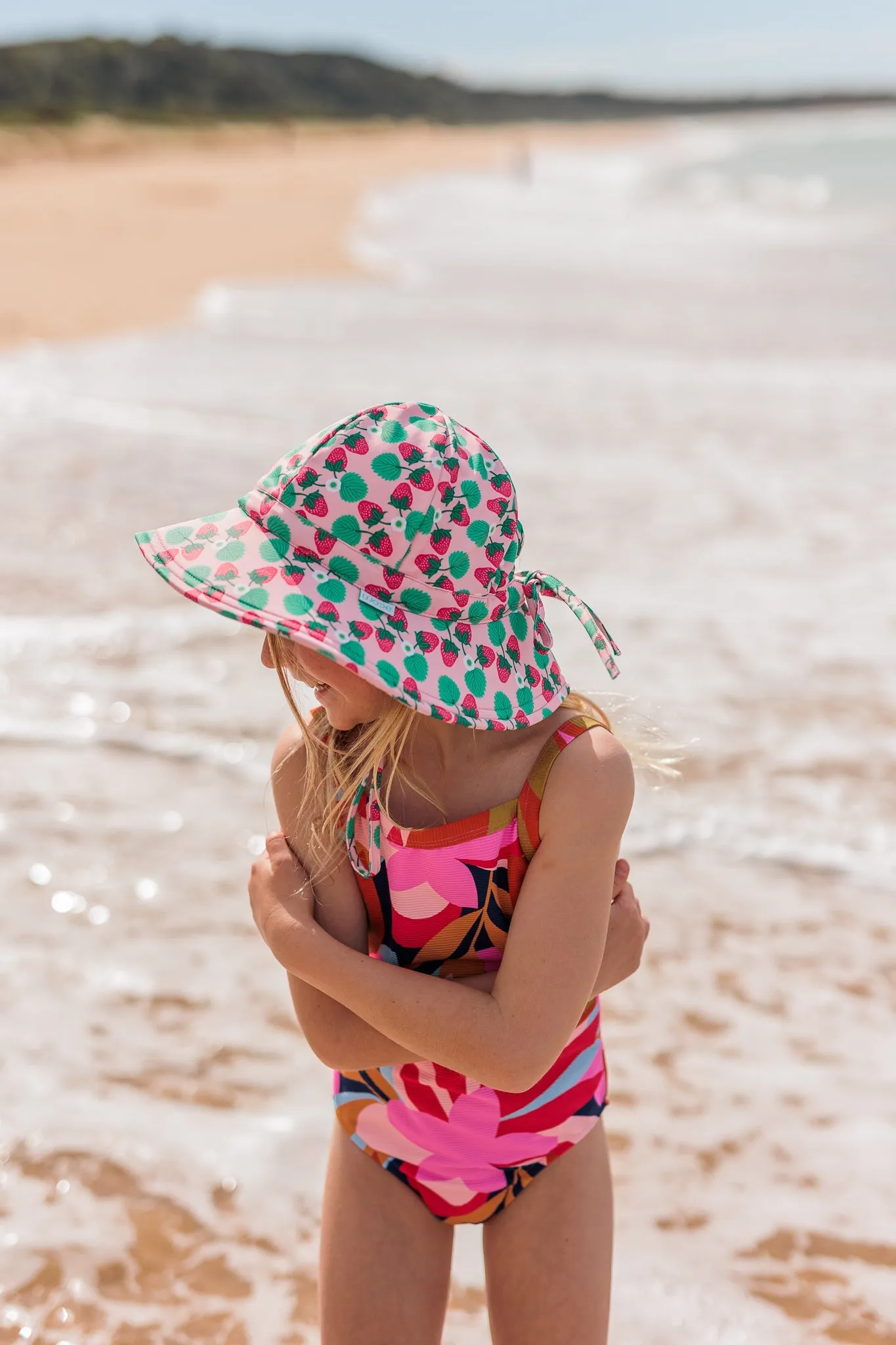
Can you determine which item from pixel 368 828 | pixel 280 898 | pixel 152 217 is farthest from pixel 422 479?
pixel 152 217

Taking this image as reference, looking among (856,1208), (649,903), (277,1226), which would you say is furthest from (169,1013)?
(856,1208)

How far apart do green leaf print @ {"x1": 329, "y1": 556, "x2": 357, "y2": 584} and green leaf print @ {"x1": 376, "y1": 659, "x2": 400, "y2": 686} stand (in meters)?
0.13

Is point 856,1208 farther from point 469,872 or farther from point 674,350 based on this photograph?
point 674,350

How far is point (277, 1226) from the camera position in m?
2.54

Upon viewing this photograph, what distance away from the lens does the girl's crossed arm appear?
169 centimetres

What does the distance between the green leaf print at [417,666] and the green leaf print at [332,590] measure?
12 centimetres

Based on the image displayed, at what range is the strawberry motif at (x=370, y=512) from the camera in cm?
162

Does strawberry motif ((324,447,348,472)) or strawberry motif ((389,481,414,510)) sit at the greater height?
strawberry motif ((324,447,348,472))

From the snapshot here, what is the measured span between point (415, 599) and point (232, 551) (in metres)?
0.27

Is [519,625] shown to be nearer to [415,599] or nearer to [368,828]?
[415,599]

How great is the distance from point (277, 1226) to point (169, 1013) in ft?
2.46

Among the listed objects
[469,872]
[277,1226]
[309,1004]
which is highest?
[469,872]

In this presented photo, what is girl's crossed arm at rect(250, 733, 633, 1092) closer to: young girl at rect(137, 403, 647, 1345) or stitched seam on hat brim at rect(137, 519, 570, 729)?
young girl at rect(137, 403, 647, 1345)

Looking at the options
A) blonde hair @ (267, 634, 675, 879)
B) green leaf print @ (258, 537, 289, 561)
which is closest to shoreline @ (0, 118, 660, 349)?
blonde hair @ (267, 634, 675, 879)
